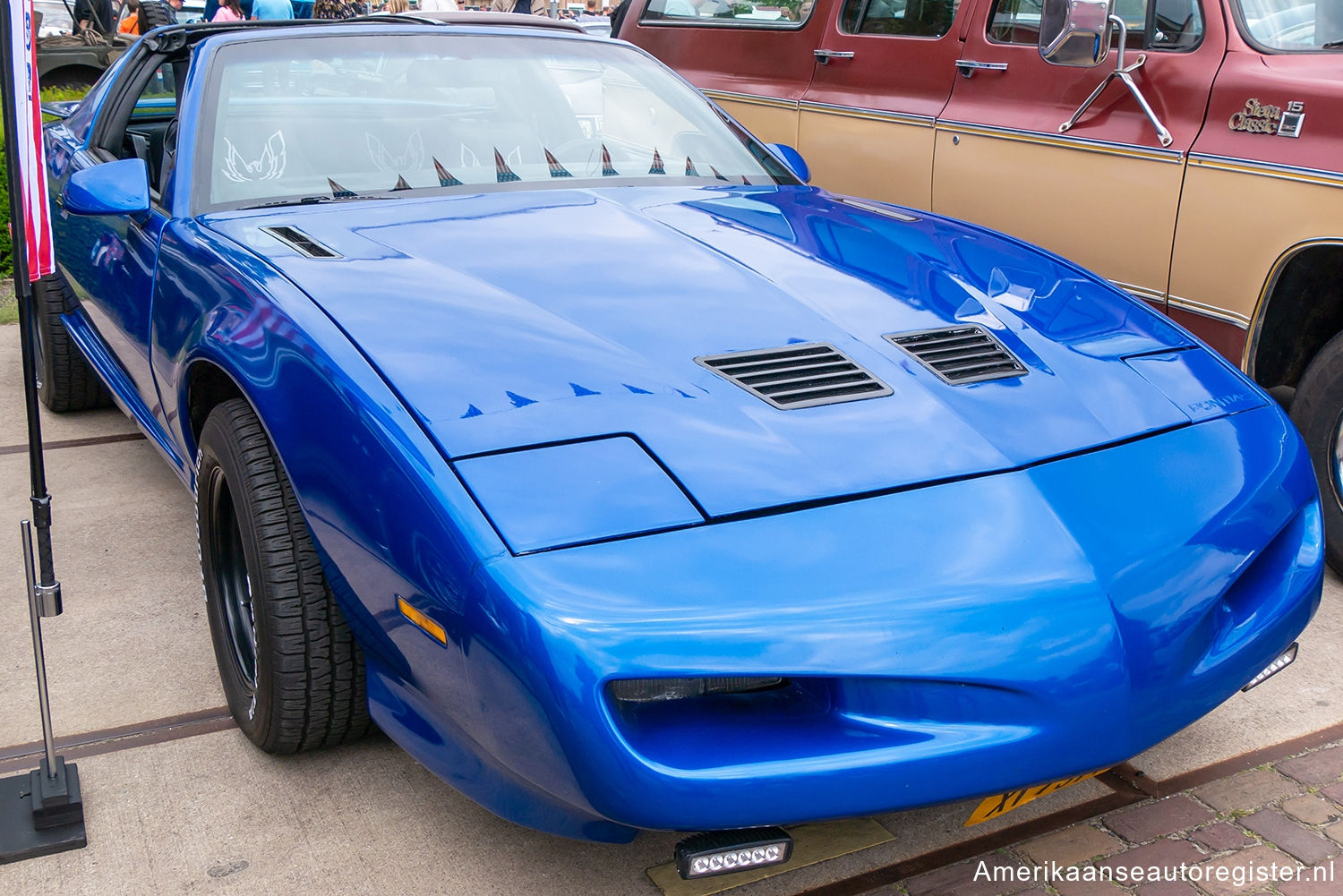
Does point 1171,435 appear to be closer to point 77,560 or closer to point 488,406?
point 488,406

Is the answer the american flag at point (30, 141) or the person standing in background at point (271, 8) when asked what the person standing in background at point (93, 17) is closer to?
the person standing in background at point (271, 8)

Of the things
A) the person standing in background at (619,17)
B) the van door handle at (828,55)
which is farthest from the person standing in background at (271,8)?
the van door handle at (828,55)

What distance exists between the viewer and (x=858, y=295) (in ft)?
7.89

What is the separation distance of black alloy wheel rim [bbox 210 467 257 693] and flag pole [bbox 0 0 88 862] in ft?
1.11

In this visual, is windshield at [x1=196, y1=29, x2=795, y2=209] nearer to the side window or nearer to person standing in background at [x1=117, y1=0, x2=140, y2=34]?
the side window

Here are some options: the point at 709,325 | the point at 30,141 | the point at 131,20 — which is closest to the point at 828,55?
the point at 709,325

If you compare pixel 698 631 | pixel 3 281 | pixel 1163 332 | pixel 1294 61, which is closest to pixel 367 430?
pixel 698 631

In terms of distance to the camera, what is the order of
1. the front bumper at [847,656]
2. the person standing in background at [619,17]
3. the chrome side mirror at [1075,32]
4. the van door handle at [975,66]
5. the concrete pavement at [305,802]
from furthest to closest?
1. the person standing in background at [619,17]
2. the van door handle at [975,66]
3. the chrome side mirror at [1075,32]
4. the concrete pavement at [305,802]
5. the front bumper at [847,656]

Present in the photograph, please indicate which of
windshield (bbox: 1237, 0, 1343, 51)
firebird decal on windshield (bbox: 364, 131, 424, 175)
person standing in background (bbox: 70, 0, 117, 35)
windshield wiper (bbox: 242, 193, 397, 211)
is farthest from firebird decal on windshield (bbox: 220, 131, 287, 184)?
person standing in background (bbox: 70, 0, 117, 35)

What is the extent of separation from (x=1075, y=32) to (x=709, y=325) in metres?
1.97

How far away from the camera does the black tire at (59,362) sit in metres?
4.27

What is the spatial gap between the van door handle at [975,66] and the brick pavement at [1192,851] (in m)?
2.63

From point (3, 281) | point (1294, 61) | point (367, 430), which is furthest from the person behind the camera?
point (3, 281)

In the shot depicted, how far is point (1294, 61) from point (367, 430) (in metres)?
2.82
